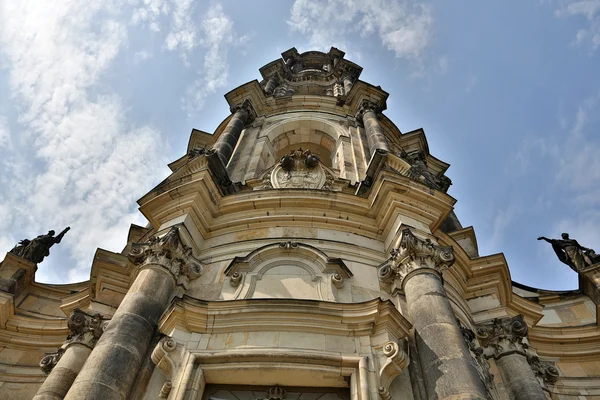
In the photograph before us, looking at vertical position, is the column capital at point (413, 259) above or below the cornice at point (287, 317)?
above

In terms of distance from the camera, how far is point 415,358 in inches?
293

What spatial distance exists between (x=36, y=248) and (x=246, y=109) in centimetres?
970

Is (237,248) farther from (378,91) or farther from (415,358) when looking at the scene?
(378,91)

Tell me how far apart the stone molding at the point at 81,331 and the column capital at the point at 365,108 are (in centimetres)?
1359

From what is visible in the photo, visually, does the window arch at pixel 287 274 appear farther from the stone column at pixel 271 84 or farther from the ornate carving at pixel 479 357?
the stone column at pixel 271 84

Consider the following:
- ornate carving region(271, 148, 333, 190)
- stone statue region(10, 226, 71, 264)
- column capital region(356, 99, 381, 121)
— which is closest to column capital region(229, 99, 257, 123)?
column capital region(356, 99, 381, 121)

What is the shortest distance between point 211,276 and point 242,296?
1211mm

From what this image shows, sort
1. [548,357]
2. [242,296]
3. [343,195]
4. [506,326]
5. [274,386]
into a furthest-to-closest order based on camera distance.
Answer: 1. [548,357]
2. [343,195]
3. [506,326]
4. [242,296]
5. [274,386]

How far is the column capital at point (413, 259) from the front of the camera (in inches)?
344

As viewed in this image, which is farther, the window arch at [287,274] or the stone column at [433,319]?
the window arch at [287,274]

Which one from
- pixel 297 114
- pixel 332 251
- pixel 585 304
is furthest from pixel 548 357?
pixel 297 114

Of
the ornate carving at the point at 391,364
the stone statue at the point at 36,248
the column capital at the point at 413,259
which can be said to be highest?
the stone statue at the point at 36,248

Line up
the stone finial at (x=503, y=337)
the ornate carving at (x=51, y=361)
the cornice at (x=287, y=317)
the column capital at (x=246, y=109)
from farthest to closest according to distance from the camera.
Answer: the column capital at (x=246, y=109) → the stone finial at (x=503, y=337) → the ornate carving at (x=51, y=361) → the cornice at (x=287, y=317)

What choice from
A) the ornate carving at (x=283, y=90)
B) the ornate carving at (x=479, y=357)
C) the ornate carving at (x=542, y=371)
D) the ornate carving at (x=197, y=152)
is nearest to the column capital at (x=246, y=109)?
the ornate carving at (x=197, y=152)
